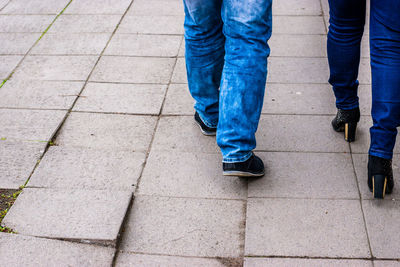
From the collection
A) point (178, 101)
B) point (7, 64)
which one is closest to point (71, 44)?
point (7, 64)

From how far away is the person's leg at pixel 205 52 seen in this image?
2.47 m

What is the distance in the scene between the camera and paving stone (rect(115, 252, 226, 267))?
216cm

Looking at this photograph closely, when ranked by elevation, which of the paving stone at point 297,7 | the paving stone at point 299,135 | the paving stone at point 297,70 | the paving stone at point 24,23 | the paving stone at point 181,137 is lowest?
the paving stone at point 297,7

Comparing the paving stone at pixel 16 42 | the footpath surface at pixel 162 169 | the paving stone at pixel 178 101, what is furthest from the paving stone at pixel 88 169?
the paving stone at pixel 16 42

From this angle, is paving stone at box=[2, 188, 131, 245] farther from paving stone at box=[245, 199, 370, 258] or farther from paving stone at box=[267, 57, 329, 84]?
paving stone at box=[267, 57, 329, 84]

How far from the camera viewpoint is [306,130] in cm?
299

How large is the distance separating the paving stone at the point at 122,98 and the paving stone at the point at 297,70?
2.83 feet

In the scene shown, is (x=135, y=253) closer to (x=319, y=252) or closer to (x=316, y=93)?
(x=319, y=252)

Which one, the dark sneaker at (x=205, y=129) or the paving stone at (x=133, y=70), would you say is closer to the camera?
the dark sneaker at (x=205, y=129)

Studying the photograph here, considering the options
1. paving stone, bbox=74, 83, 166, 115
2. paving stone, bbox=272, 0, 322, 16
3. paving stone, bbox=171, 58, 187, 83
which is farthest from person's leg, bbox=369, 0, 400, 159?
paving stone, bbox=272, 0, 322, 16

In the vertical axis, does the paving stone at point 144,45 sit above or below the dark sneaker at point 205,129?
below

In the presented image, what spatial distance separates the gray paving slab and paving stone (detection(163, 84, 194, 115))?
56.8 inches

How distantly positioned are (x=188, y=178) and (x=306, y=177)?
0.64 metres

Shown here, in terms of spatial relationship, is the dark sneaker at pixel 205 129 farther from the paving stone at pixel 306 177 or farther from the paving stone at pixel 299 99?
the paving stone at pixel 299 99
